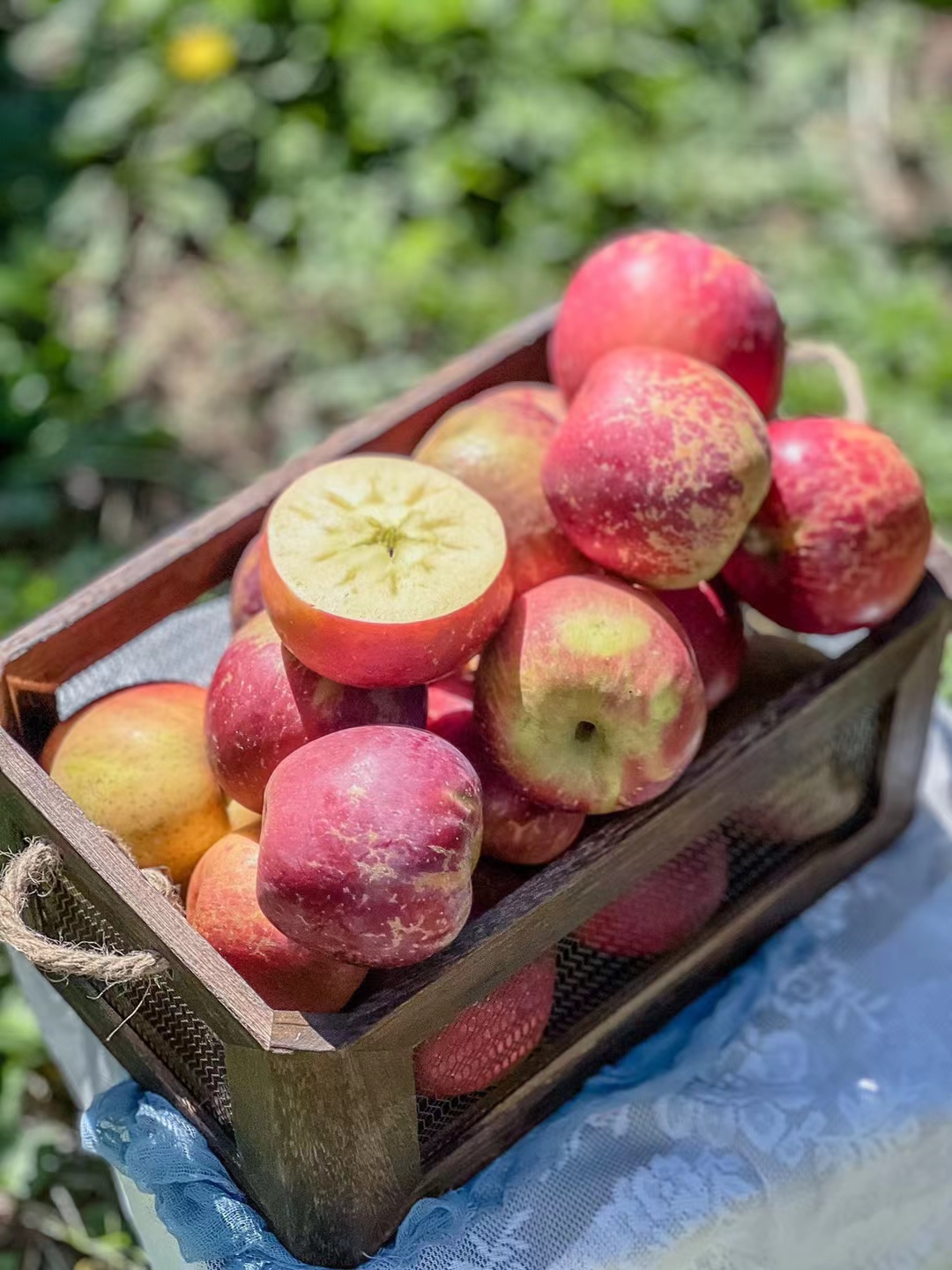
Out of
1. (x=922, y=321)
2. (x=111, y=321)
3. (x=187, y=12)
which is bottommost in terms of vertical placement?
(x=111, y=321)

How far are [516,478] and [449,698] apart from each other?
0.24m

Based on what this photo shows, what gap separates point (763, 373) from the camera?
1.53 m

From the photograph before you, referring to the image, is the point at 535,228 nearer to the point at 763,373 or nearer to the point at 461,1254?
the point at 763,373

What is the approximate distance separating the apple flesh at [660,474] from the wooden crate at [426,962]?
21 centimetres

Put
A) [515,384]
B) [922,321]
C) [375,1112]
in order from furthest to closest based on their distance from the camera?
[922,321] < [515,384] < [375,1112]

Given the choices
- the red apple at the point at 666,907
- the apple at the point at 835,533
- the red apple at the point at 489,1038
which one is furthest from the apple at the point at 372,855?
the apple at the point at 835,533

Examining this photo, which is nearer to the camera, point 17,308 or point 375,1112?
point 375,1112

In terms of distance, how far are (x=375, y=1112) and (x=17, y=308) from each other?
7.84ft

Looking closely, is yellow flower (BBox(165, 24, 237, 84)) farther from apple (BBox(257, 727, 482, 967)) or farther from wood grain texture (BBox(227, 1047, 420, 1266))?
wood grain texture (BBox(227, 1047, 420, 1266))

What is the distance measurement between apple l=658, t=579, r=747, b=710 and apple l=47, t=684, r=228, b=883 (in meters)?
0.50

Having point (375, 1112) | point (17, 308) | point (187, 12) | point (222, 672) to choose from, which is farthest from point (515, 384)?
point (187, 12)

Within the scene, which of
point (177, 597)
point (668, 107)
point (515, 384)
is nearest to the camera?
point (177, 597)

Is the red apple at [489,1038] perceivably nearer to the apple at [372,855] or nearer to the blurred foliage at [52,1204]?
the apple at [372,855]

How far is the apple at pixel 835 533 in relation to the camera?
138 centimetres
